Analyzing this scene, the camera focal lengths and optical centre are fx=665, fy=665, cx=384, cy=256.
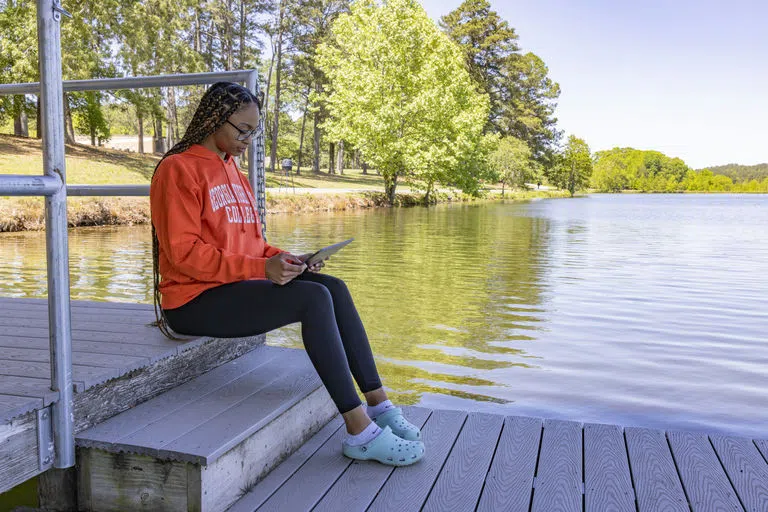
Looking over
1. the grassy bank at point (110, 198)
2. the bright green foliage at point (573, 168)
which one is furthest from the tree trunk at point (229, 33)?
the bright green foliage at point (573, 168)

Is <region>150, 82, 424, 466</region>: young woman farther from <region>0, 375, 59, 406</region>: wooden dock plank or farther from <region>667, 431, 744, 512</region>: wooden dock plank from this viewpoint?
<region>667, 431, 744, 512</region>: wooden dock plank

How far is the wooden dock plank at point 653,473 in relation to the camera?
82.7 inches

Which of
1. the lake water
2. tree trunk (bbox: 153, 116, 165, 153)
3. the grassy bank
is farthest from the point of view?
tree trunk (bbox: 153, 116, 165, 153)

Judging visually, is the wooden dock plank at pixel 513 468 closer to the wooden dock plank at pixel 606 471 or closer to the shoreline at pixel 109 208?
the wooden dock plank at pixel 606 471

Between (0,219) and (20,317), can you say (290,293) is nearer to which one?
(20,317)

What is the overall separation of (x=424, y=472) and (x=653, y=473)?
0.80 m

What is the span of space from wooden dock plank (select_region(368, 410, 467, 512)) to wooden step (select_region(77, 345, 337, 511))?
0.42 metres

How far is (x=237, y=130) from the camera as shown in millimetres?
2520

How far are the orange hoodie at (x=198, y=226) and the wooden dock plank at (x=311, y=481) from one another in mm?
688

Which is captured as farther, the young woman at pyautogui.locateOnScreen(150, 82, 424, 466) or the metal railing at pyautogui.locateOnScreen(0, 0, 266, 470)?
the young woman at pyautogui.locateOnScreen(150, 82, 424, 466)

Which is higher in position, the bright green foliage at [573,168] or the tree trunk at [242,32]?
the tree trunk at [242,32]

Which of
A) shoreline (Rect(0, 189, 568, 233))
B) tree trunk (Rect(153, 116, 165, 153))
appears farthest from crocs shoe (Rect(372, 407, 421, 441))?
tree trunk (Rect(153, 116, 165, 153))

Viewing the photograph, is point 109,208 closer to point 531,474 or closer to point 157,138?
point 157,138

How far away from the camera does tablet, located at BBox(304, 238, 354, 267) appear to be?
90.0 inches
